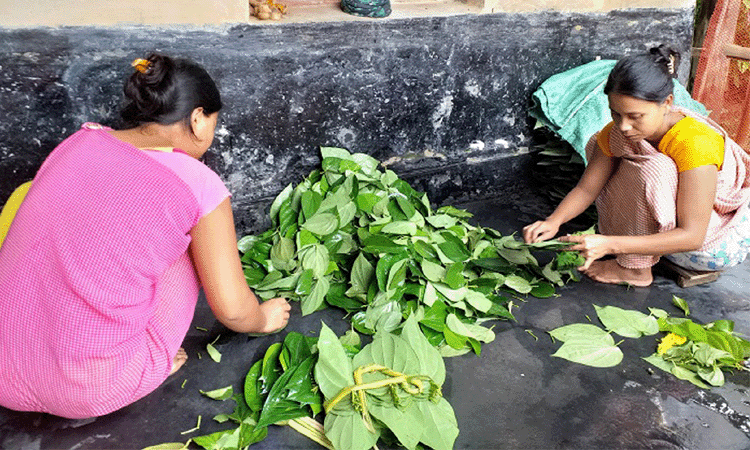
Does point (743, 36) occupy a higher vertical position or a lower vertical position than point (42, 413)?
higher

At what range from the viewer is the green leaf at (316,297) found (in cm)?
210

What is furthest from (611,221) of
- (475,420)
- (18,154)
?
(18,154)

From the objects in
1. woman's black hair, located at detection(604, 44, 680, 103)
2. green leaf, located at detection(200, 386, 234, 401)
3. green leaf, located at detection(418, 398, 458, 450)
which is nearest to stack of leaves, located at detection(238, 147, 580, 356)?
green leaf, located at detection(418, 398, 458, 450)

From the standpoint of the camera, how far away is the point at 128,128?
1.52 meters

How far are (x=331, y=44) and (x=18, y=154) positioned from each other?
117cm

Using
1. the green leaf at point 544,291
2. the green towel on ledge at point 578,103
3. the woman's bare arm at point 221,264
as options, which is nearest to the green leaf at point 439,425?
the woman's bare arm at point 221,264

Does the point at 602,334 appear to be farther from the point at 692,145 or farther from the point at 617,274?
the point at 692,145

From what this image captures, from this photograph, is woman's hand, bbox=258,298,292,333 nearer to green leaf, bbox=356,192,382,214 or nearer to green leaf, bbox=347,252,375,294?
green leaf, bbox=347,252,375,294

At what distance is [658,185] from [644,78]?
14.6 inches

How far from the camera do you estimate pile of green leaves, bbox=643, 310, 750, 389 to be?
6.05 ft

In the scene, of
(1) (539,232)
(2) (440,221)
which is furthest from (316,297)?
(1) (539,232)

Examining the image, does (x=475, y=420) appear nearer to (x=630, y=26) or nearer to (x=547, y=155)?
(x=547, y=155)

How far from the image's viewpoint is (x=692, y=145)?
6.44 feet

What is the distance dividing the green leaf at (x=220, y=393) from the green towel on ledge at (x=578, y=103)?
5.75 feet
